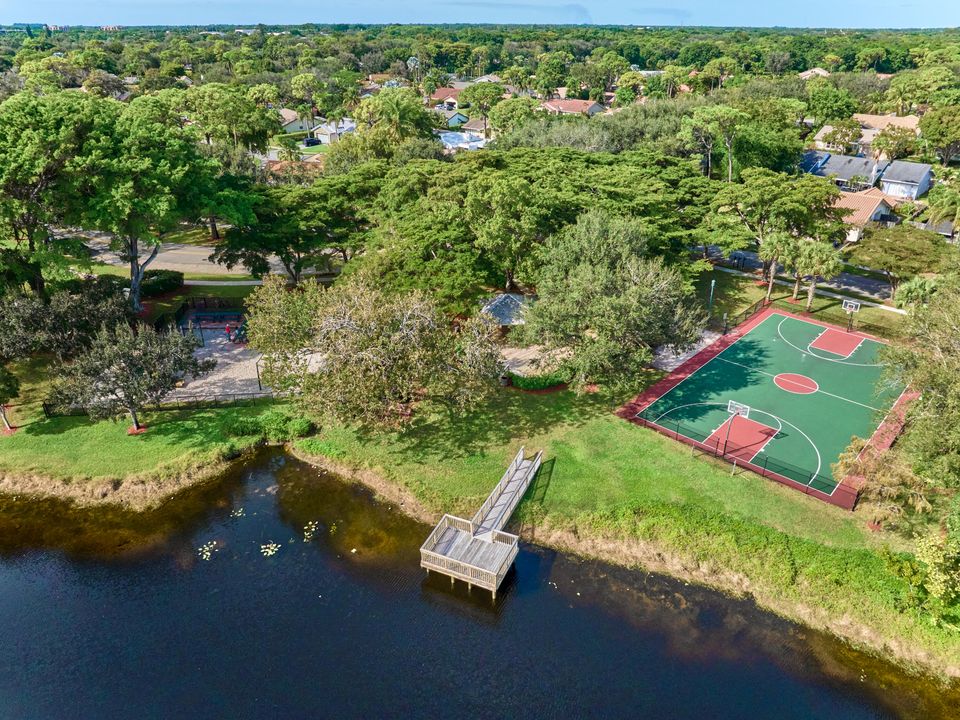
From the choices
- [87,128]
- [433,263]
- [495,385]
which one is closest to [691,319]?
[495,385]

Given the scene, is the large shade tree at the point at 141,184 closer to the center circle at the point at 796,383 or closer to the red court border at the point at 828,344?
the center circle at the point at 796,383

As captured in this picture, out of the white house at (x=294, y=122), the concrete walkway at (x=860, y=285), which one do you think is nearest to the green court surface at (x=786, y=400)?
the concrete walkway at (x=860, y=285)

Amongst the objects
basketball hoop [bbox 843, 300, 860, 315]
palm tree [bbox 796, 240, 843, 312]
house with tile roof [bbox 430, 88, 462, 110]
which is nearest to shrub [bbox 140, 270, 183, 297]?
palm tree [bbox 796, 240, 843, 312]

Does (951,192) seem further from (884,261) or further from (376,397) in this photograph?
(376,397)

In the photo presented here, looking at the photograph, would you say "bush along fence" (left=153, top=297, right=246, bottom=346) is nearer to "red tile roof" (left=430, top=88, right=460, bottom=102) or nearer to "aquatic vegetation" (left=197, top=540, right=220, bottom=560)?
"aquatic vegetation" (left=197, top=540, right=220, bottom=560)

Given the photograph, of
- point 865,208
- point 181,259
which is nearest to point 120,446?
point 181,259

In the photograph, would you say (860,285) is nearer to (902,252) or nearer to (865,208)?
(902,252)

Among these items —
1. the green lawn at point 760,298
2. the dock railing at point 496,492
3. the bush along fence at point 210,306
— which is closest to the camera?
the dock railing at point 496,492
